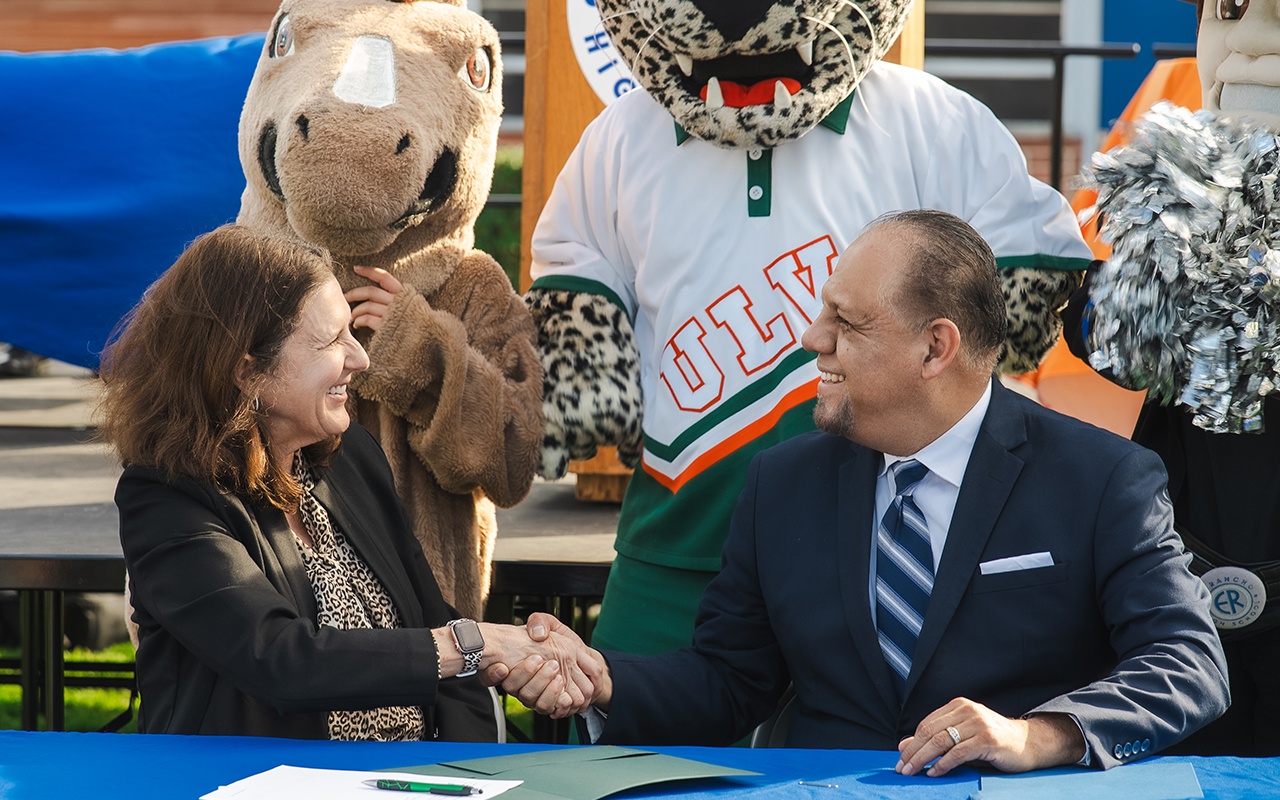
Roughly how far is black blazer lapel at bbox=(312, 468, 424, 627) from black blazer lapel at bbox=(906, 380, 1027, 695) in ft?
2.70

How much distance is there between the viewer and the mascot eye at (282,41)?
2.81 m

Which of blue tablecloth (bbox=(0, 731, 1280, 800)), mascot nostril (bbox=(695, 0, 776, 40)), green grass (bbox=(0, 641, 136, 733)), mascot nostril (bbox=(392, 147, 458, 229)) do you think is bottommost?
green grass (bbox=(0, 641, 136, 733))

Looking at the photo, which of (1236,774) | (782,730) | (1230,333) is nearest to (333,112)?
(782,730)

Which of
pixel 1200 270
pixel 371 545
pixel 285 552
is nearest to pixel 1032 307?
pixel 1200 270

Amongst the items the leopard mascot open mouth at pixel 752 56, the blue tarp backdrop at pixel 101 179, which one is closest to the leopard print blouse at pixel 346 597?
the leopard mascot open mouth at pixel 752 56

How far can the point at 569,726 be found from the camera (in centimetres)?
386

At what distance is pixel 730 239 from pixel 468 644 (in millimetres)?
867

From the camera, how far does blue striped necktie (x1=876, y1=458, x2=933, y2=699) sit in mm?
2207

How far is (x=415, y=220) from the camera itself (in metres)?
2.74

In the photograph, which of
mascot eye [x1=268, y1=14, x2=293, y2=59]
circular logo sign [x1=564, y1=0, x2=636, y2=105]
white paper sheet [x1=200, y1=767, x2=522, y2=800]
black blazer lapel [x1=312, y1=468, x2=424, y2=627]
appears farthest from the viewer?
circular logo sign [x1=564, y1=0, x2=636, y2=105]

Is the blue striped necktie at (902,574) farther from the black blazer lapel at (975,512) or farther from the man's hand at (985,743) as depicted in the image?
the man's hand at (985,743)

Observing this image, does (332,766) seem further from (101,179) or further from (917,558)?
(101,179)

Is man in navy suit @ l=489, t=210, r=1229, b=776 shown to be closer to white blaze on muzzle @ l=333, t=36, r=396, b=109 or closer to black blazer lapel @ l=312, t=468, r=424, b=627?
black blazer lapel @ l=312, t=468, r=424, b=627

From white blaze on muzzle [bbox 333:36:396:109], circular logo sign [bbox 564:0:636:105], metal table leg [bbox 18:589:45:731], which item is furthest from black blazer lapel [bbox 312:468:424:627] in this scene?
circular logo sign [bbox 564:0:636:105]
